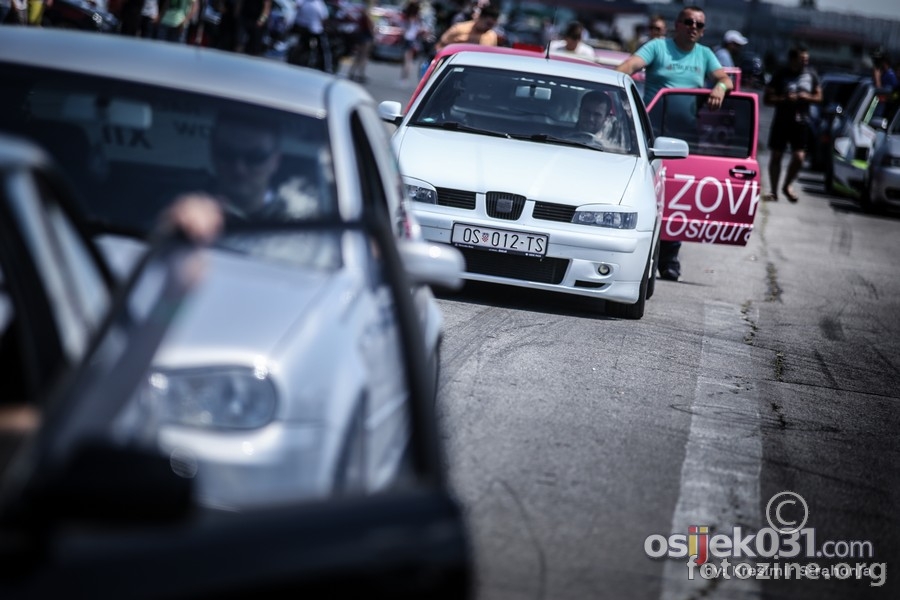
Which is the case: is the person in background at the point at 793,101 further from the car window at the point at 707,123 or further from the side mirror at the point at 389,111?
the side mirror at the point at 389,111

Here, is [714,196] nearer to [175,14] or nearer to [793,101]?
[793,101]

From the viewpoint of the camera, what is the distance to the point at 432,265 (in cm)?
421

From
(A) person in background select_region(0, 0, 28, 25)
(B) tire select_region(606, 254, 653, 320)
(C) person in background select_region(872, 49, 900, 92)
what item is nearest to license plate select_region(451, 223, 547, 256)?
(B) tire select_region(606, 254, 653, 320)

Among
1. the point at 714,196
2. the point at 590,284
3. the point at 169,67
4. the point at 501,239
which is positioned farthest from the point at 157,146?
the point at 714,196

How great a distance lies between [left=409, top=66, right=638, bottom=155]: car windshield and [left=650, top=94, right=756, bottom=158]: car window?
160cm

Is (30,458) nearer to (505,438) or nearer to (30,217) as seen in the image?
(30,217)

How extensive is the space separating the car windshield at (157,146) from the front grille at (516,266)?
14.0 ft

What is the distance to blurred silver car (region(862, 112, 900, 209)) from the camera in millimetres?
19516

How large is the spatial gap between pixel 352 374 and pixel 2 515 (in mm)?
1302

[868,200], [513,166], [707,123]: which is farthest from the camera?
[868,200]

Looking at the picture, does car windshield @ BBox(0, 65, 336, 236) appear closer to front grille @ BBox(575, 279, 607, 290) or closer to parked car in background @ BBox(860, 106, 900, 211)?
front grille @ BBox(575, 279, 607, 290)

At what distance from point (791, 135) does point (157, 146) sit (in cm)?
1549

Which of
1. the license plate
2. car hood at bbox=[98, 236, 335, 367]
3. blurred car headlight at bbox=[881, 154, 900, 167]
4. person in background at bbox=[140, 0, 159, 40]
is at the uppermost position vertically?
car hood at bbox=[98, 236, 335, 367]

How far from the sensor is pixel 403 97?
26875 millimetres
